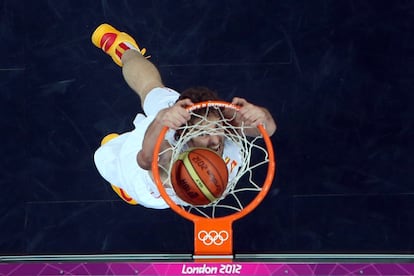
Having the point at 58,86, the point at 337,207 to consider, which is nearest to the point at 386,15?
the point at 337,207

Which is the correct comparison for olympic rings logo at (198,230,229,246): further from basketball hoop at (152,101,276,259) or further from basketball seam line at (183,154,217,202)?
basketball seam line at (183,154,217,202)

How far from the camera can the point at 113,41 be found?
14.8 feet

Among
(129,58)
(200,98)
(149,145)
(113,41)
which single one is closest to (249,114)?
(200,98)

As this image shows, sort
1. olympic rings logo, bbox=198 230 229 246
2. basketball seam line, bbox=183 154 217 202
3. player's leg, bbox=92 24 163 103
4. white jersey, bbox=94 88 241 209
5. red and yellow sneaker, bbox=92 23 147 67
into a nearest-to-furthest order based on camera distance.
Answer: basketball seam line, bbox=183 154 217 202 < olympic rings logo, bbox=198 230 229 246 < white jersey, bbox=94 88 241 209 < player's leg, bbox=92 24 163 103 < red and yellow sneaker, bbox=92 23 147 67

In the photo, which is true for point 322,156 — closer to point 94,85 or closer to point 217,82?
point 217,82

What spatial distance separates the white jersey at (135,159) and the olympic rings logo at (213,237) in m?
0.20

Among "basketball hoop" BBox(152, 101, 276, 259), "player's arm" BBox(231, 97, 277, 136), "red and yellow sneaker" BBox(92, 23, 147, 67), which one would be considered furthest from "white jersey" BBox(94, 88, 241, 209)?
"red and yellow sneaker" BBox(92, 23, 147, 67)

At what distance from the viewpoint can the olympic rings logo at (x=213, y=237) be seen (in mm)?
3635

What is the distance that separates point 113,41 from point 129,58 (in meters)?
0.17

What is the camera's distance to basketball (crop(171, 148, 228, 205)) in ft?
11.0

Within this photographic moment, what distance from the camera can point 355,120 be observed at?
4.58 metres

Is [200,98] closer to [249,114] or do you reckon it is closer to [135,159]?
[249,114]

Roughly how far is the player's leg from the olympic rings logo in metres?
1.08

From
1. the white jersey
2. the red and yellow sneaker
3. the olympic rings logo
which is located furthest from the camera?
the red and yellow sneaker
